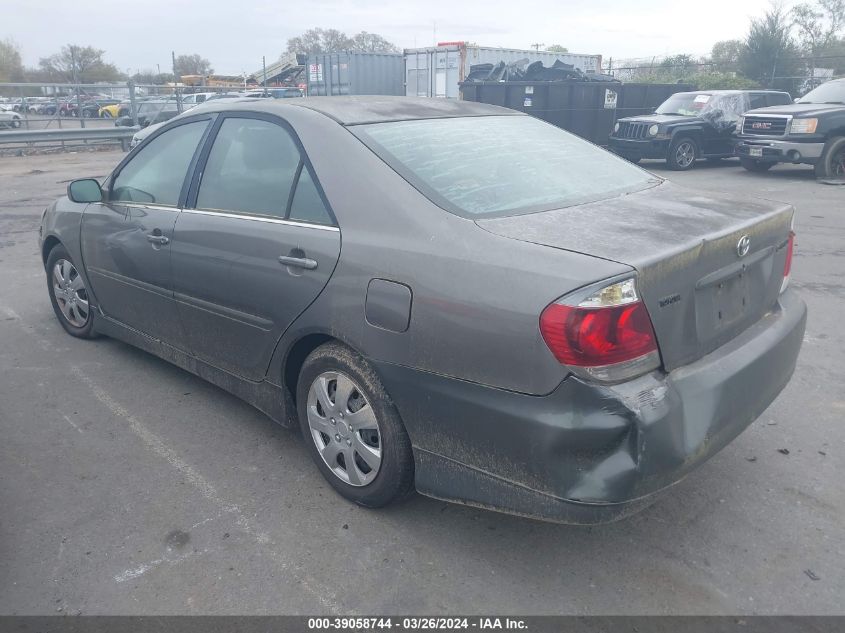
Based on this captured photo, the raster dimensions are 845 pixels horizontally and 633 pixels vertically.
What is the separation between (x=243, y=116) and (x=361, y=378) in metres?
1.61

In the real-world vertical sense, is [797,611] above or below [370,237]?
below

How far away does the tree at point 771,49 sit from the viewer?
95.9ft

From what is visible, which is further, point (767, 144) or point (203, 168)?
point (767, 144)

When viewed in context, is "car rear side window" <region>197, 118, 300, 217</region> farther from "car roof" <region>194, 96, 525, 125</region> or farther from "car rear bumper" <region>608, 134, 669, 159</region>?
"car rear bumper" <region>608, 134, 669, 159</region>

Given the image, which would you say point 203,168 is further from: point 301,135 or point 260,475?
point 260,475

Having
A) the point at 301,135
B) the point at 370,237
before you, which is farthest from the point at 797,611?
the point at 301,135

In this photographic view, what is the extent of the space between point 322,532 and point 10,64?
162ft

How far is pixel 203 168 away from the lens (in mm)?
3689

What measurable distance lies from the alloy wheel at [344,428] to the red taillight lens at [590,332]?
0.91m

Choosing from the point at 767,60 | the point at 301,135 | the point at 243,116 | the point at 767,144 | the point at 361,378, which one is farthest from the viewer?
the point at 767,60

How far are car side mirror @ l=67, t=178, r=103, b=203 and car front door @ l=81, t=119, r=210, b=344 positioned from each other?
0.06 m

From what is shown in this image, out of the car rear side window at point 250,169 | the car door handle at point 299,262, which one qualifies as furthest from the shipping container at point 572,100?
the car door handle at point 299,262

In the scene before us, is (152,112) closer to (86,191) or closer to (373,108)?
(86,191)

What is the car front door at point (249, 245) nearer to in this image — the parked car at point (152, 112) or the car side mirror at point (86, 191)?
the car side mirror at point (86, 191)
